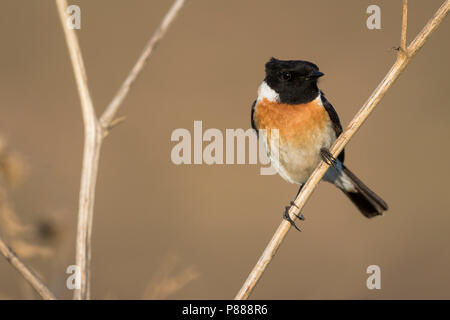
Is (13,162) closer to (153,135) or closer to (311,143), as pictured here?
(311,143)

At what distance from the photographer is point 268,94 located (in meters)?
3.78

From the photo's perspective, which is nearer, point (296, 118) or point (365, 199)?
point (296, 118)

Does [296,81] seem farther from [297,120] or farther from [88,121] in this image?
[88,121]

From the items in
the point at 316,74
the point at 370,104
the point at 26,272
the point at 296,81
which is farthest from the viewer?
the point at 296,81

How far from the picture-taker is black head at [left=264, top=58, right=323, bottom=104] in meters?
3.57

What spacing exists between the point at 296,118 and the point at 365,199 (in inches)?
34.8

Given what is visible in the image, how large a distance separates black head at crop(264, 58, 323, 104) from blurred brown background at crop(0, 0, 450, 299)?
2.79m

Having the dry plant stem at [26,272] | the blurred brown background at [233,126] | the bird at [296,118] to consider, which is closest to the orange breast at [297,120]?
the bird at [296,118]

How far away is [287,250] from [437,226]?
205 centimetres

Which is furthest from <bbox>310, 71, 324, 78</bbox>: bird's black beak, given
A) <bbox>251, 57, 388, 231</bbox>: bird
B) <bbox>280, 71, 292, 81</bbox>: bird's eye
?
<bbox>280, 71, 292, 81</bbox>: bird's eye

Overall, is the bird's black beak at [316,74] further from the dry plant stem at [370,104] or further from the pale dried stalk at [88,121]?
the pale dried stalk at [88,121]

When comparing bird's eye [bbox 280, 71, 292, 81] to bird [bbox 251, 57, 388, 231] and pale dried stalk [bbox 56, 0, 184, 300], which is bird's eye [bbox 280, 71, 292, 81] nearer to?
bird [bbox 251, 57, 388, 231]

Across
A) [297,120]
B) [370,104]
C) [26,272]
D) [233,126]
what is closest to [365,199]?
[297,120]

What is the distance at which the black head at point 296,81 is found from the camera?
357cm
